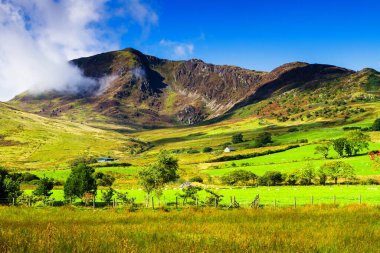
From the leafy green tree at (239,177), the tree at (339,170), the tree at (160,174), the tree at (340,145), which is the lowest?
the leafy green tree at (239,177)

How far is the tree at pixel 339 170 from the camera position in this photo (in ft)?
276

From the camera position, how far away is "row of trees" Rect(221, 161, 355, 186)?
84894 mm

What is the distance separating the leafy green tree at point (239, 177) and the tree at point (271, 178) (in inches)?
→ 127

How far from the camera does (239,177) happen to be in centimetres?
9606

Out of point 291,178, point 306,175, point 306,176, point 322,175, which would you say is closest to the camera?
point 322,175

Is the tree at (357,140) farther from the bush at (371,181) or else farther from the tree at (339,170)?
the bush at (371,181)

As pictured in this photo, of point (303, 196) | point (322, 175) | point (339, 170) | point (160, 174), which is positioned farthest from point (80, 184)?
point (339, 170)

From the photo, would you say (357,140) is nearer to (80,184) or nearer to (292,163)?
(292,163)

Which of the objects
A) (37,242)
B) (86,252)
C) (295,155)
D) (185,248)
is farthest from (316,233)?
(295,155)

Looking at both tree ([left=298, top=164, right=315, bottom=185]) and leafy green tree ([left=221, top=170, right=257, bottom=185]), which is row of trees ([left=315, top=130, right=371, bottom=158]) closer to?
tree ([left=298, top=164, right=315, bottom=185])

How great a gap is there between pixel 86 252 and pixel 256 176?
88.8 meters

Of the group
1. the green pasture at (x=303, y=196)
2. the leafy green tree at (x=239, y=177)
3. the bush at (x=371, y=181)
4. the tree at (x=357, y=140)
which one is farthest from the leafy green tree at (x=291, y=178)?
the tree at (x=357, y=140)

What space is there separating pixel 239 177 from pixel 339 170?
26.6 meters

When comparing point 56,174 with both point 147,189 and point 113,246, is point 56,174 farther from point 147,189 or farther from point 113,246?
point 113,246
